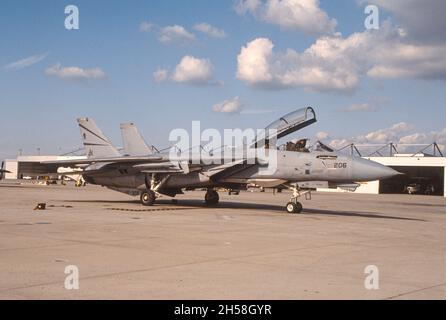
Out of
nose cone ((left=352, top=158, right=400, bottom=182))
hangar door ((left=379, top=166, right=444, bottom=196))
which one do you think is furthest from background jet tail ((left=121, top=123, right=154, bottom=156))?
hangar door ((left=379, top=166, right=444, bottom=196))

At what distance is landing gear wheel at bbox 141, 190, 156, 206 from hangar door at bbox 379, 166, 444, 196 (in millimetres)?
48574

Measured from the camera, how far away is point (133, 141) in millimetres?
25906

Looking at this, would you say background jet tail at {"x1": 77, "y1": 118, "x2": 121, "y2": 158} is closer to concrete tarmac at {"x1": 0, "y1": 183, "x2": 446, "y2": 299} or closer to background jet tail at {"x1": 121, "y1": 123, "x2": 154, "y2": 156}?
background jet tail at {"x1": 121, "y1": 123, "x2": 154, "y2": 156}

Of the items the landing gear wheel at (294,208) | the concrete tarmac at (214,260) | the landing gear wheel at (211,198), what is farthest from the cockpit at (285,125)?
the concrete tarmac at (214,260)

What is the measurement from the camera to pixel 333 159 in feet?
58.6

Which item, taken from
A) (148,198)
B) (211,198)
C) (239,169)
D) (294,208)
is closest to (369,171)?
(294,208)

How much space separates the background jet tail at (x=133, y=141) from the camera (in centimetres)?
2581

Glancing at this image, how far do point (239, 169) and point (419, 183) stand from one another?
176 ft

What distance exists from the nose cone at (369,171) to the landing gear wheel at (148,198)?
851 centimetres

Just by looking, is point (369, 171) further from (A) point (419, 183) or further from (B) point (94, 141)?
(A) point (419, 183)

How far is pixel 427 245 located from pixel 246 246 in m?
4.13

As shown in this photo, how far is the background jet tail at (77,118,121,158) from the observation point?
2494 cm


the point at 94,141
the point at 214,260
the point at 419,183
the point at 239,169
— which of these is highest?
the point at 94,141
